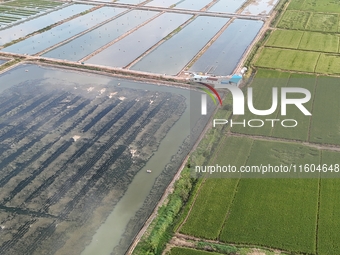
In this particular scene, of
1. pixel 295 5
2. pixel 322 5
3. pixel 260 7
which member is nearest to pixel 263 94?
pixel 260 7

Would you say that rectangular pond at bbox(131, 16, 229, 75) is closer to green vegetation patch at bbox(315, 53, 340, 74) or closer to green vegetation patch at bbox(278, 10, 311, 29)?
green vegetation patch at bbox(278, 10, 311, 29)

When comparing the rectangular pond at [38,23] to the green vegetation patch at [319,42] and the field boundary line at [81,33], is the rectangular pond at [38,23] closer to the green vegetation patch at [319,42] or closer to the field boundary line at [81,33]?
the field boundary line at [81,33]

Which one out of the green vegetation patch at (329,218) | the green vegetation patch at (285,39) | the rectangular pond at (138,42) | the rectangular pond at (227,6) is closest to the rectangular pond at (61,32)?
the rectangular pond at (138,42)

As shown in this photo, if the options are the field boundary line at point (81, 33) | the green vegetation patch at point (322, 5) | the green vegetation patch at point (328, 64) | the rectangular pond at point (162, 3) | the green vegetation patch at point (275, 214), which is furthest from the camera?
the rectangular pond at point (162, 3)

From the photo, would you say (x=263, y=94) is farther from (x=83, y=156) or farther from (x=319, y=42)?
(x=83, y=156)

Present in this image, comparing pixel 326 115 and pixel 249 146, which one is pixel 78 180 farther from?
pixel 326 115
